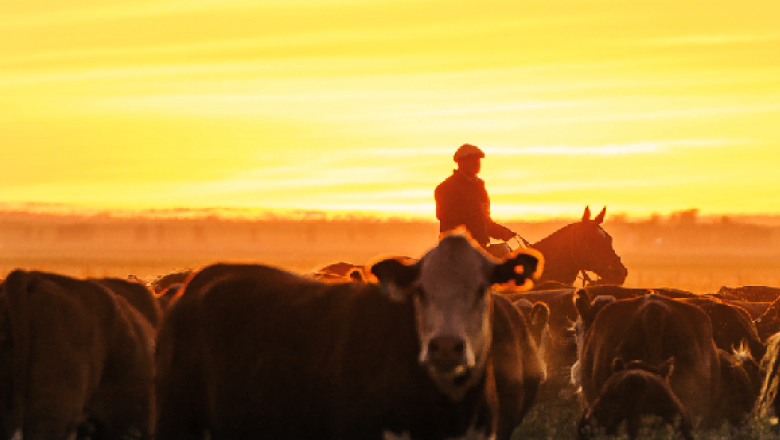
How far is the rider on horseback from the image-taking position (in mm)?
→ 15211

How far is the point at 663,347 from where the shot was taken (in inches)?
511

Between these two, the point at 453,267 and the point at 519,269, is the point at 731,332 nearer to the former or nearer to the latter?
the point at 519,269

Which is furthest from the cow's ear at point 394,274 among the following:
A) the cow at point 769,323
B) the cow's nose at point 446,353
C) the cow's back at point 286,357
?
the cow at point 769,323

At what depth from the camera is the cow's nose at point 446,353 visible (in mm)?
7906

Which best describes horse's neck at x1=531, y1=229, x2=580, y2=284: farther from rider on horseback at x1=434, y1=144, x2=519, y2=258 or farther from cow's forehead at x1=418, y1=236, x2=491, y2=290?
cow's forehead at x1=418, y1=236, x2=491, y2=290

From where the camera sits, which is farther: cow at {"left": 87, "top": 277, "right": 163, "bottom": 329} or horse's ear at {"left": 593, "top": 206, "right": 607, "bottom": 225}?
horse's ear at {"left": 593, "top": 206, "right": 607, "bottom": 225}

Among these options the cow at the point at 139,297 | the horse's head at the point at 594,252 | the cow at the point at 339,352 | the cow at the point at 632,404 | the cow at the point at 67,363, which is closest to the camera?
the cow at the point at 339,352

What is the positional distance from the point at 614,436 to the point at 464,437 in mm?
4631

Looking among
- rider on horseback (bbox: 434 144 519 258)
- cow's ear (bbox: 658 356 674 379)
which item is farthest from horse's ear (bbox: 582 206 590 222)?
cow's ear (bbox: 658 356 674 379)

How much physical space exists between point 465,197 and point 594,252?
7.10 meters

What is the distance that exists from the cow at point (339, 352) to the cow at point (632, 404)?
2869mm

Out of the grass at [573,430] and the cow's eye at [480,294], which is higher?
the cow's eye at [480,294]

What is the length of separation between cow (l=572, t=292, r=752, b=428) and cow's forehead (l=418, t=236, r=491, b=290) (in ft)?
16.5

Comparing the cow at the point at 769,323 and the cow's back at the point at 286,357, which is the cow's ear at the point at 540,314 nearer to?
the cow at the point at 769,323
